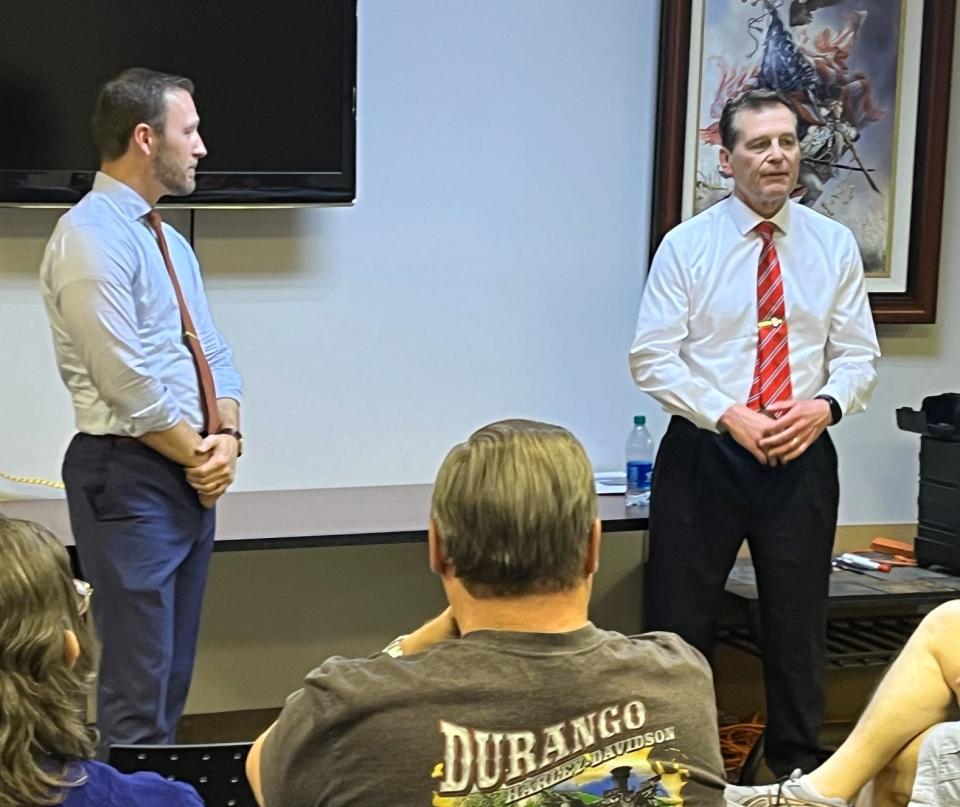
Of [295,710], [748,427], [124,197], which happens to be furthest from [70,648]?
[748,427]

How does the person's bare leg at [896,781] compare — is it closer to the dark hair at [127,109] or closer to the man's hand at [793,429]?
the man's hand at [793,429]

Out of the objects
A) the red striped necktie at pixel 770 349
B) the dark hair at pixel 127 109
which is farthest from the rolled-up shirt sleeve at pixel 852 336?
the dark hair at pixel 127 109

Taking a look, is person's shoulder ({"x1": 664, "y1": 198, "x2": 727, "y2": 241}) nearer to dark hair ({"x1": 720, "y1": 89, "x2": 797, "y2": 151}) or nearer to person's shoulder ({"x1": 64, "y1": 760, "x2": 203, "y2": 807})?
dark hair ({"x1": 720, "y1": 89, "x2": 797, "y2": 151})

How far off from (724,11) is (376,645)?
6.56 ft

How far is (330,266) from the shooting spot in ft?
11.4

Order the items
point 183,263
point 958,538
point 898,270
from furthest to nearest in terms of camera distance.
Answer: point 898,270
point 958,538
point 183,263

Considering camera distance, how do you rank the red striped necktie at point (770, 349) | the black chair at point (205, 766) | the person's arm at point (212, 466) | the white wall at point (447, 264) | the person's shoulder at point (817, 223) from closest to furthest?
the black chair at point (205, 766), the person's arm at point (212, 466), the red striped necktie at point (770, 349), the person's shoulder at point (817, 223), the white wall at point (447, 264)

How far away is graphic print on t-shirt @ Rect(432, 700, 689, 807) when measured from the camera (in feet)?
4.16

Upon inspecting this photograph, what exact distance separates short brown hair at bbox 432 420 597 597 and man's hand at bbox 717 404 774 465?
5.26 feet

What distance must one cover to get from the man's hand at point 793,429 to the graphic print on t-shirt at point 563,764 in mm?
1691

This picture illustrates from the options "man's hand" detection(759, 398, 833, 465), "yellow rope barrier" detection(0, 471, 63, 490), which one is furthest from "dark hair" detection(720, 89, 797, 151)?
"yellow rope barrier" detection(0, 471, 63, 490)

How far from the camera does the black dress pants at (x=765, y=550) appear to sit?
118 inches

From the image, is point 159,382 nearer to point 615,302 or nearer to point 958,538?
point 615,302

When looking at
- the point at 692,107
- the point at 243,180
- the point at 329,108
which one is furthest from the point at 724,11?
the point at 243,180
